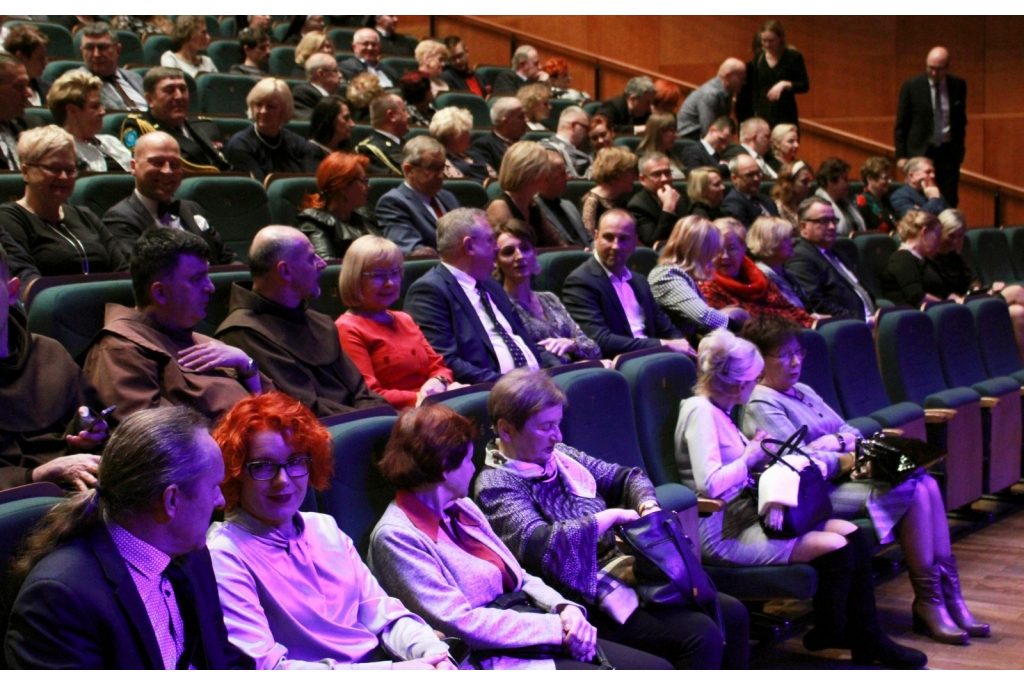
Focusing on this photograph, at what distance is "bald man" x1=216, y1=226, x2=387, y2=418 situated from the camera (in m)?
1.90

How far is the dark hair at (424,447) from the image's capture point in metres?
1.51

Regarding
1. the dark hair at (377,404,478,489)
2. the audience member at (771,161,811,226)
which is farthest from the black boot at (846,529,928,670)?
the audience member at (771,161,811,226)

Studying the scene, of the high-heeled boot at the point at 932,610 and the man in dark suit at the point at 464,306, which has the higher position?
the man in dark suit at the point at 464,306

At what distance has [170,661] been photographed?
1106 millimetres

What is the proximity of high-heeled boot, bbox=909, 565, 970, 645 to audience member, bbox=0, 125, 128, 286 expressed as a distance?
1.69m

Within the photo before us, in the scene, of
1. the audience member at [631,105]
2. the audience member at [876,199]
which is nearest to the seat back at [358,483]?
the audience member at [876,199]

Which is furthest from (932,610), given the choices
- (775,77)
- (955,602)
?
(775,77)

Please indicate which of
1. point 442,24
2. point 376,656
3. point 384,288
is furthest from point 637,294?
point 442,24

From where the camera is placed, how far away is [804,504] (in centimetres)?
203

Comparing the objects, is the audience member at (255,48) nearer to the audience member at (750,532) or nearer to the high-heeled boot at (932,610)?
the audience member at (750,532)

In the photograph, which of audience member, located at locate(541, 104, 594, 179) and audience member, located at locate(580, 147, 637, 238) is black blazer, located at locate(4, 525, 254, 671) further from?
audience member, located at locate(541, 104, 594, 179)

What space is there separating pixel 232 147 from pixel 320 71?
103 centimetres

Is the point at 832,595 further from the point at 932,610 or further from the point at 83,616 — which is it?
the point at 83,616

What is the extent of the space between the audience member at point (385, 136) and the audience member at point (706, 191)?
95cm
